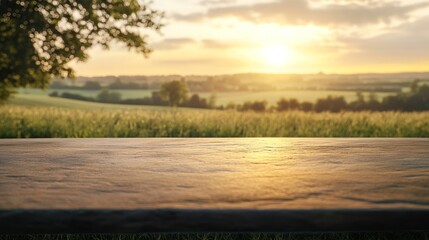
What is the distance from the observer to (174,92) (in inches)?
1992

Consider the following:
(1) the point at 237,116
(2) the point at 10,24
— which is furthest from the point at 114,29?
(1) the point at 237,116

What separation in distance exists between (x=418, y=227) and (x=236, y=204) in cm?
44

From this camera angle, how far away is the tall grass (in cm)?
864

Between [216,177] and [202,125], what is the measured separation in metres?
7.04

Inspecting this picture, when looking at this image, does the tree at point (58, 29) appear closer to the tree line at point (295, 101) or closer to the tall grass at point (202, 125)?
the tall grass at point (202, 125)

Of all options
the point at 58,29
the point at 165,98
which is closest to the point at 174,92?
the point at 165,98

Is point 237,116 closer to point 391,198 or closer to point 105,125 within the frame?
point 105,125

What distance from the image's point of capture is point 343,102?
1561 inches

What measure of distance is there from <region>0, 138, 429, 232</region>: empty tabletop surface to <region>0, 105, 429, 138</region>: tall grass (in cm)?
578

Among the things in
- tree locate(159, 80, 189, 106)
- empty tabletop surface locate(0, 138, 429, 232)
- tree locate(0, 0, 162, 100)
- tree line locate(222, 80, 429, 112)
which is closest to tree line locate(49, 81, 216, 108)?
tree locate(159, 80, 189, 106)

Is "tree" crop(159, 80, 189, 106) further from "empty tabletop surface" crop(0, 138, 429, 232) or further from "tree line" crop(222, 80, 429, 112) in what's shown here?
"empty tabletop surface" crop(0, 138, 429, 232)

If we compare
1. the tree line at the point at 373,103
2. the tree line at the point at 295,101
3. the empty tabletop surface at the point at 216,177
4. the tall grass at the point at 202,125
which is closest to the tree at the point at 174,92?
the tree line at the point at 295,101

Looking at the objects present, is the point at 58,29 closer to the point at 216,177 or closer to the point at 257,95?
the point at 216,177

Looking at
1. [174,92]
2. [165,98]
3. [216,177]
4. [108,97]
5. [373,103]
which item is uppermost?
[216,177]
